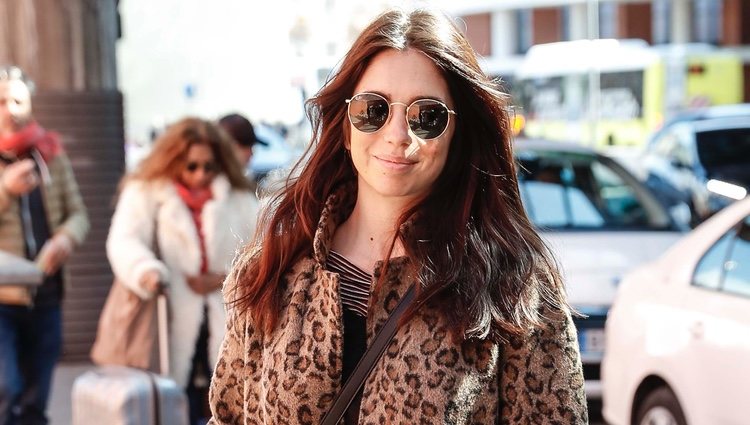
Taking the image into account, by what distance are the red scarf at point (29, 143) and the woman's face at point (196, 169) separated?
61cm

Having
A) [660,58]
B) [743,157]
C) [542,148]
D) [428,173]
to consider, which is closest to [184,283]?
[428,173]

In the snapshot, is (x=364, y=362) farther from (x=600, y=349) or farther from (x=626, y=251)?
(x=626, y=251)

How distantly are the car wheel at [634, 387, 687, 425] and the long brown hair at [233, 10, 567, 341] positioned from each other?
318cm

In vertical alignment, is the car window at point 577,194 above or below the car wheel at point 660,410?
above

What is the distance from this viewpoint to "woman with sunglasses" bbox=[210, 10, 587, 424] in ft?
7.93

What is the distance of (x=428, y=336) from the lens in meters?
2.43

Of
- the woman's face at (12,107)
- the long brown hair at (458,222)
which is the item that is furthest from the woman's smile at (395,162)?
the woman's face at (12,107)

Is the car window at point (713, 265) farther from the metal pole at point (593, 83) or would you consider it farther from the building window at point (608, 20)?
the building window at point (608, 20)

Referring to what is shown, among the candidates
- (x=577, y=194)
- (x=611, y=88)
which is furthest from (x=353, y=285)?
(x=611, y=88)

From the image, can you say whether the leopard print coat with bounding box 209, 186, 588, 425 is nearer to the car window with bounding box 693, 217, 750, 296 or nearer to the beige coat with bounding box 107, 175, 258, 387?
the car window with bounding box 693, 217, 750, 296

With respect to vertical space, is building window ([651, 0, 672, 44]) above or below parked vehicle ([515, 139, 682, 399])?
above

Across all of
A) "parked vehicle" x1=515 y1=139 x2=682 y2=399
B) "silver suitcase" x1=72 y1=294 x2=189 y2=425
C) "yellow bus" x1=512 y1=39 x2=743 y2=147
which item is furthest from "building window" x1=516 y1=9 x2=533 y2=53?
"silver suitcase" x1=72 y1=294 x2=189 y2=425

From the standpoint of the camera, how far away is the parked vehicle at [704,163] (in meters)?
14.6

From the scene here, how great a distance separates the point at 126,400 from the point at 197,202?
7.00ft
